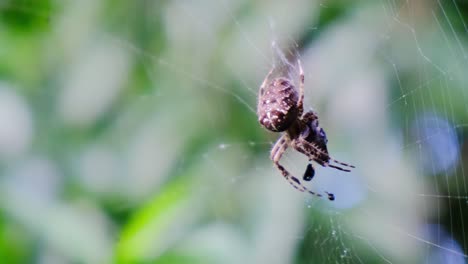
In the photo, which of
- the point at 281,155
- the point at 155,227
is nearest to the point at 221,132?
the point at 281,155

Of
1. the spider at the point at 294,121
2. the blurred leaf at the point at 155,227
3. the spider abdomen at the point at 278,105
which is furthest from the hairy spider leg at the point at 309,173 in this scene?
the blurred leaf at the point at 155,227

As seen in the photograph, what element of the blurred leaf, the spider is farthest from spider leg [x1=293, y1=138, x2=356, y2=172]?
the blurred leaf

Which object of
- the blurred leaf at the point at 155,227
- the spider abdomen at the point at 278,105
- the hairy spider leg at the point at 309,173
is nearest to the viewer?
the blurred leaf at the point at 155,227

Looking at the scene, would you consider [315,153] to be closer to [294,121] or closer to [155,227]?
[294,121]

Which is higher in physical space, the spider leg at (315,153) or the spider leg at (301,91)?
the spider leg at (301,91)

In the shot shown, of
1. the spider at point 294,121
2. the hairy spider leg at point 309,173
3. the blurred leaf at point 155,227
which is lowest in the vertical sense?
the blurred leaf at point 155,227

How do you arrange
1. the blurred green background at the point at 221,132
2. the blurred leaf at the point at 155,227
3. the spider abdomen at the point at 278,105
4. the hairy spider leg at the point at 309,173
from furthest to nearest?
the hairy spider leg at the point at 309,173, the spider abdomen at the point at 278,105, the blurred green background at the point at 221,132, the blurred leaf at the point at 155,227

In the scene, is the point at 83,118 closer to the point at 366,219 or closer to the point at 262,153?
the point at 262,153

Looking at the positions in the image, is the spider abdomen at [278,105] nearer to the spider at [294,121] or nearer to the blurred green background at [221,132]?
the spider at [294,121]
